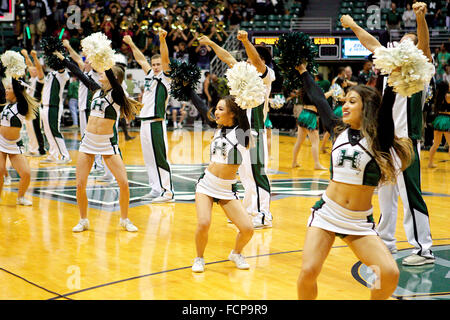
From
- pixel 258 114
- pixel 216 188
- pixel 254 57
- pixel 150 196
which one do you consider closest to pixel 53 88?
pixel 150 196

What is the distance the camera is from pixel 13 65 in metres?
7.52

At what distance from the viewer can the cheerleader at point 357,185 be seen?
330cm

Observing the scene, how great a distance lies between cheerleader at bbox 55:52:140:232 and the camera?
5.98 m

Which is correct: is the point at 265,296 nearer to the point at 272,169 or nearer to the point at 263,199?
the point at 263,199

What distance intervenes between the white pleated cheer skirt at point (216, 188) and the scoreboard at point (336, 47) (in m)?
10.5

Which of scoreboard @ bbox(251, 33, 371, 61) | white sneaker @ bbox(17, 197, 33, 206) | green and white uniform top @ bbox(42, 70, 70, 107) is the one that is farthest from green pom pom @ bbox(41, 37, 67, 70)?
scoreboard @ bbox(251, 33, 371, 61)

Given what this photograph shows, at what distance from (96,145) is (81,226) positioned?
83cm

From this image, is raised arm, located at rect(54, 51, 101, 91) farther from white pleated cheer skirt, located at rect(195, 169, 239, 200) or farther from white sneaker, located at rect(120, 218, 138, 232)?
white pleated cheer skirt, located at rect(195, 169, 239, 200)

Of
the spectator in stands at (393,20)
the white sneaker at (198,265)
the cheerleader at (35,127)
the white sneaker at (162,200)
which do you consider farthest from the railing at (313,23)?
the white sneaker at (198,265)

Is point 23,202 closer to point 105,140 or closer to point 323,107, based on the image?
point 105,140

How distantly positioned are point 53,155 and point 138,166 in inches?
67.8

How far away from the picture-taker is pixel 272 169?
10.5 metres

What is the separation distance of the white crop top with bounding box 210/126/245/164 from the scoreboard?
407 inches

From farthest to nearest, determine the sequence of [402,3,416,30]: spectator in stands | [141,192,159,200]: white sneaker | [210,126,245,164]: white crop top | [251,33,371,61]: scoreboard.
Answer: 1. [402,3,416,30]: spectator in stands
2. [251,33,371,61]: scoreboard
3. [141,192,159,200]: white sneaker
4. [210,126,245,164]: white crop top
